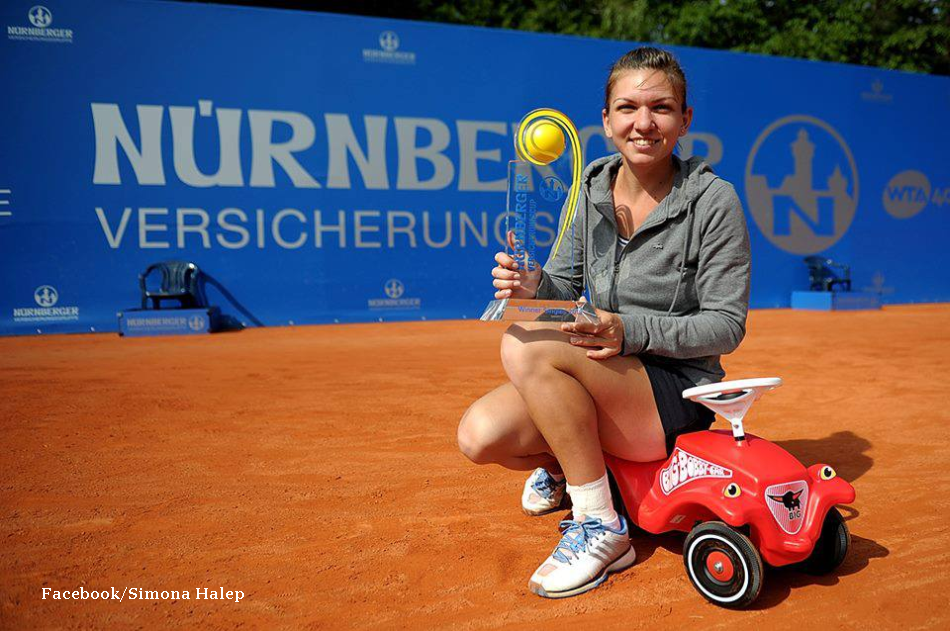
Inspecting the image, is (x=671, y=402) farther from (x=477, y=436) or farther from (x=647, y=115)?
(x=647, y=115)

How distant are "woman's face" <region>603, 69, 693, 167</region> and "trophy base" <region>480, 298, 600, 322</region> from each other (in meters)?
0.45

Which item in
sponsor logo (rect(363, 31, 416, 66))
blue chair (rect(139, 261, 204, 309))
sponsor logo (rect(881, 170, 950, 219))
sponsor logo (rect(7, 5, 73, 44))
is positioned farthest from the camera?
sponsor logo (rect(881, 170, 950, 219))

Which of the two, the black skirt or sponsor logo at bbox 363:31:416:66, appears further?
sponsor logo at bbox 363:31:416:66

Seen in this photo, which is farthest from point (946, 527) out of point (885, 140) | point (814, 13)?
point (814, 13)

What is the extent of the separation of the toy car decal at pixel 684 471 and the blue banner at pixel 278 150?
677cm

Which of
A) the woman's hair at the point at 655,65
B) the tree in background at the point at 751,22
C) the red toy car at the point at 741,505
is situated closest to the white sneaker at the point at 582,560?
the red toy car at the point at 741,505

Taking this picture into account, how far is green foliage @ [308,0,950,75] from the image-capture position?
15906 millimetres

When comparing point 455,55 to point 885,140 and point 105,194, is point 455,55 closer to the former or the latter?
point 105,194

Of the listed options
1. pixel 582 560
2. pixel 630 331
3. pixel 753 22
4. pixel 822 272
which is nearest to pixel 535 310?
pixel 630 331

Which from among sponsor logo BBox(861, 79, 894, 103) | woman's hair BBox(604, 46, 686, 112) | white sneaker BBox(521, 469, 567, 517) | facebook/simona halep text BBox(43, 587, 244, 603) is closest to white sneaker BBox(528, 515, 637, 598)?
white sneaker BBox(521, 469, 567, 517)

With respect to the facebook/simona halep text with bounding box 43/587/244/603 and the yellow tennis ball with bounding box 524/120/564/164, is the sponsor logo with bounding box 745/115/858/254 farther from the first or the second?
the facebook/simona halep text with bounding box 43/587/244/603

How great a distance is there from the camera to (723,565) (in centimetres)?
173

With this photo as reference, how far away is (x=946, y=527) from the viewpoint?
2182 mm

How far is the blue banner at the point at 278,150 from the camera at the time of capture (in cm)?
747
